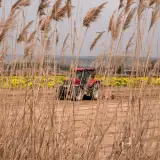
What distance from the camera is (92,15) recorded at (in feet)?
8.96

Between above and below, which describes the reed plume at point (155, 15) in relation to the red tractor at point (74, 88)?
above

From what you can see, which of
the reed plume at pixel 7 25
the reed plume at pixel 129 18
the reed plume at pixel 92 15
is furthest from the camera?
the reed plume at pixel 129 18

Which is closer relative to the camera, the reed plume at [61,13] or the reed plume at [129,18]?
the reed plume at [61,13]

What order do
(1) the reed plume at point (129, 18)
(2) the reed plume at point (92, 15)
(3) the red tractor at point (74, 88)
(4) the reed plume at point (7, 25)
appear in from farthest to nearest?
(1) the reed plume at point (129, 18), (3) the red tractor at point (74, 88), (2) the reed plume at point (92, 15), (4) the reed plume at point (7, 25)

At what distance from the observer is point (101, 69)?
325 centimetres

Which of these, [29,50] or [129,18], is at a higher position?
[129,18]

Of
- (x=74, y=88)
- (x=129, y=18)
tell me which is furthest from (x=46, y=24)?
(x=129, y=18)

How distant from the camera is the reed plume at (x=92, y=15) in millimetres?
2730

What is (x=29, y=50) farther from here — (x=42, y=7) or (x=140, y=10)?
(x=140, y=10)

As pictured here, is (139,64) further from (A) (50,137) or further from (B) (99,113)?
(A) (50,137)

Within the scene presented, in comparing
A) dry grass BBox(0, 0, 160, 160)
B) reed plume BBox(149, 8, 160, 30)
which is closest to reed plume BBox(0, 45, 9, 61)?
dry grass BBox(0, 0, 160, 160)

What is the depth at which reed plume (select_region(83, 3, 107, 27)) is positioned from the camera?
2.73 m

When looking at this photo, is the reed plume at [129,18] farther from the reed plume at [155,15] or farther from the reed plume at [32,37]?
the reed plume at [32,37]

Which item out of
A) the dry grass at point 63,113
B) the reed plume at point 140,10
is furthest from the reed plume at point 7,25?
the reed plume at point 140,10
